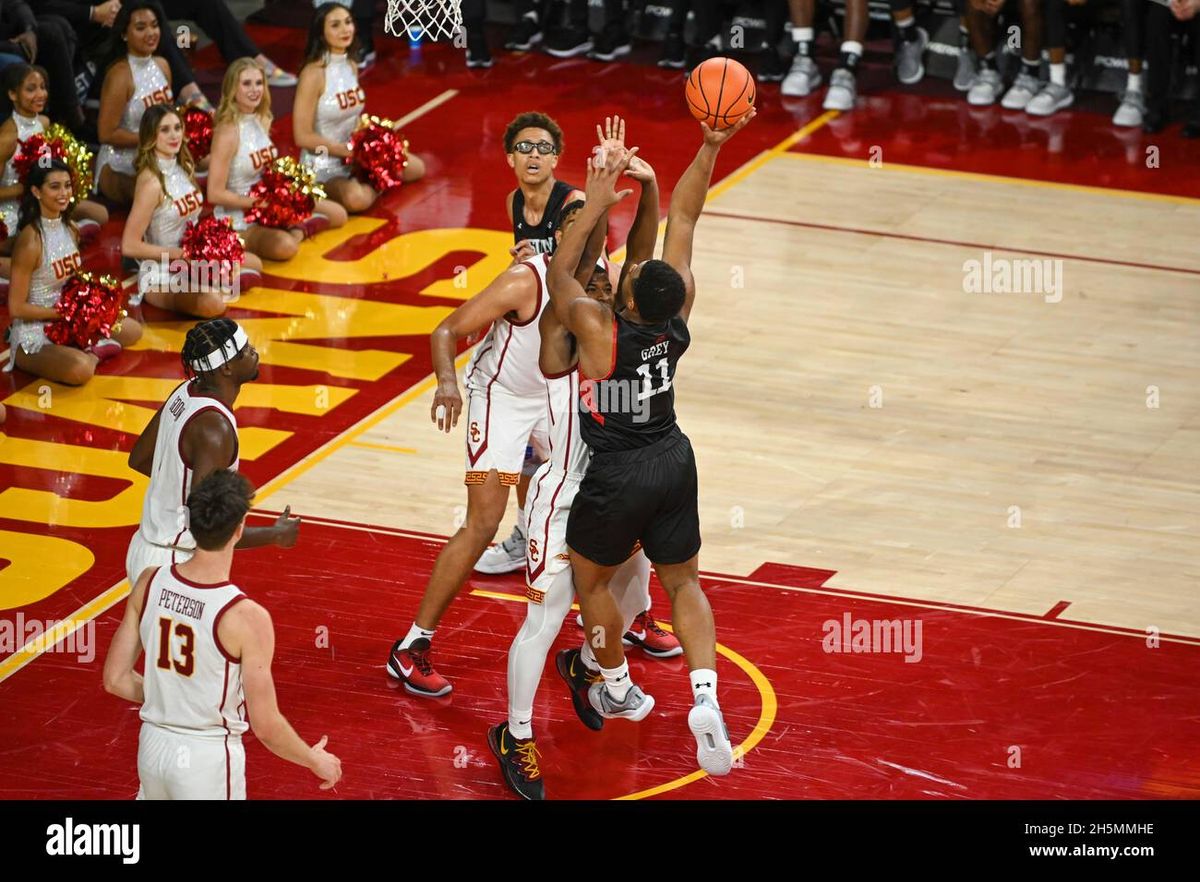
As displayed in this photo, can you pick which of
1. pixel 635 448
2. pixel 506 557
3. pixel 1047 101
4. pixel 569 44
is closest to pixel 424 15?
pixel 569 44

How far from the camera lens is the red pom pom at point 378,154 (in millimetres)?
13703

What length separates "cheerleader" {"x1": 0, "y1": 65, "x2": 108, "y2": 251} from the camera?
12516 mm

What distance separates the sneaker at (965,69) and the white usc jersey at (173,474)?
402 inches

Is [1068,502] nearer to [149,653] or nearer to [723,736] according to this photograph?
[723,736]

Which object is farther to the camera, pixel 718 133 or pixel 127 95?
pixel 127 95

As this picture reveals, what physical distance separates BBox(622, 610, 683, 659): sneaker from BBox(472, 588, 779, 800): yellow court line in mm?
147

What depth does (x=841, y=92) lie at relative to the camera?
15711mm

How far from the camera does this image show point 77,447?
10516 millimetres

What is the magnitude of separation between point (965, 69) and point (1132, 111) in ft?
4.81

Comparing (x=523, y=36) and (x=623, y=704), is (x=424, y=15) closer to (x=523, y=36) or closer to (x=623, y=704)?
(x=523, y=36)

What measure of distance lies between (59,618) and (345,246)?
5.04 metres

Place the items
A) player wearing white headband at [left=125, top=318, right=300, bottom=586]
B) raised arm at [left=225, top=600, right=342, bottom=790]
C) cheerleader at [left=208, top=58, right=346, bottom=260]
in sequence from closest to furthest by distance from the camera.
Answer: raised arm at [left=225, top=600, right=342, bottom=790] < player wearing white headband at [left=125, top=318, right=300, bottom=586] < cheerleader at [left=208, top=58, right=346, bottom=260]

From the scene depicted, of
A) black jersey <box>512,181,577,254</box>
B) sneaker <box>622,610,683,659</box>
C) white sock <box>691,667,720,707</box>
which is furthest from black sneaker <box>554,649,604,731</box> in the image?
black jersey <box>512,181,577,254</box>

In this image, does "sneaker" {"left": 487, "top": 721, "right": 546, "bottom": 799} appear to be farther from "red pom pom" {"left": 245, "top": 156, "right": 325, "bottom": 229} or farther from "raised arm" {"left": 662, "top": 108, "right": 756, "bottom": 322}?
"red pom pom" {"left": 245, "top": 156, "right": 325, "bottom": 229}
